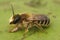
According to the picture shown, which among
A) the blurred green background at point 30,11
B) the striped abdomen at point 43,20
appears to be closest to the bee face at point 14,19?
the blurred green background at point 30,11

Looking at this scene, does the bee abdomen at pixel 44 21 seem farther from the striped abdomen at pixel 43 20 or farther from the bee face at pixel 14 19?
the bee face at pixel 14 19

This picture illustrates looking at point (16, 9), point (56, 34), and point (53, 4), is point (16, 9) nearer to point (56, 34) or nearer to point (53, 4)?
point (53, 4)

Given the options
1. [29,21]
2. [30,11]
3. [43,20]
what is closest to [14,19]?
[29,21]

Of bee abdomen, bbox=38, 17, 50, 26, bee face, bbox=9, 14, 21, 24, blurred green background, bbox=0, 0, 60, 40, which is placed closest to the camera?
blurred green background, bbox=0, 0, 60, 40

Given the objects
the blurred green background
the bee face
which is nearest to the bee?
the bee face

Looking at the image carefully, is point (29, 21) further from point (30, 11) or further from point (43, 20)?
point (30, 11)

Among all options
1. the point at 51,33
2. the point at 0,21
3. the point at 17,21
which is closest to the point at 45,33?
the point at 51,33

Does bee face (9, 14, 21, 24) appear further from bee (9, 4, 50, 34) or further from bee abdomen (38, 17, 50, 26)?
bee abdomen (38, 17, 50, 26)

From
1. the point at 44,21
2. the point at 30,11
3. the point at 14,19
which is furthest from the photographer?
the point at 30,11
